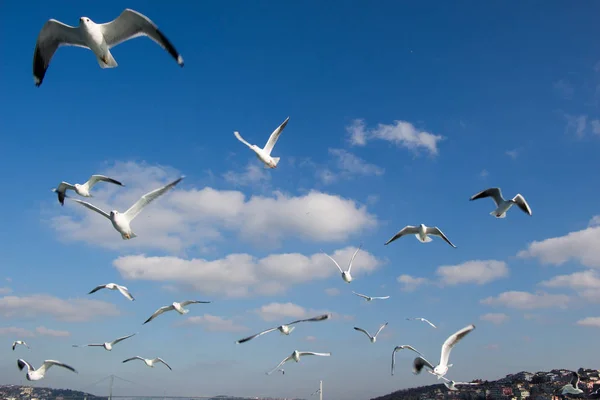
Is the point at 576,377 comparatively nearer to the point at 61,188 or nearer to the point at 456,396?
the point at 61,188

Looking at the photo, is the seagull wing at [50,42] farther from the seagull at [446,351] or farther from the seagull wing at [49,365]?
the seagull at [446,351]

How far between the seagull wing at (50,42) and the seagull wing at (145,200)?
12.4 feet

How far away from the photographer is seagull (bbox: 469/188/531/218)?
17375mm

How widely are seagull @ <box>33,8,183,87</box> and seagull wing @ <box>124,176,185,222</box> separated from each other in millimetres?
3358

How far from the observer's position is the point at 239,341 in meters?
16.4

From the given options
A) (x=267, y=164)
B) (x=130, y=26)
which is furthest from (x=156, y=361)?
(x=130, y=26)

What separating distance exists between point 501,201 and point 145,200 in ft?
A: 39.1

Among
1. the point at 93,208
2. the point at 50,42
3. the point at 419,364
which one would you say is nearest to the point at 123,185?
the point at 93,208

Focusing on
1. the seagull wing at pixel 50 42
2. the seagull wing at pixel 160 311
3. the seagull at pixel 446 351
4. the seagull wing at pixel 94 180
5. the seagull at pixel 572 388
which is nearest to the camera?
the seagull wing at pixel 50 42

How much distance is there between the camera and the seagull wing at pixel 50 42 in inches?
476

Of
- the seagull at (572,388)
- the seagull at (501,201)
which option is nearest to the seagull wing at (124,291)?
the seagull at (501,201)

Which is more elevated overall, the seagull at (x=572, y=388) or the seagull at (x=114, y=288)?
the seagull at (x=114, y=288)

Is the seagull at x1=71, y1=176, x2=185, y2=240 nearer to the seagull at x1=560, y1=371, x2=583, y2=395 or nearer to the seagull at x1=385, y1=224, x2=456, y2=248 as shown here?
the seagull at x1=385, y1=224, x2=456, y2=248

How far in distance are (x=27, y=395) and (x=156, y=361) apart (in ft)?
453
